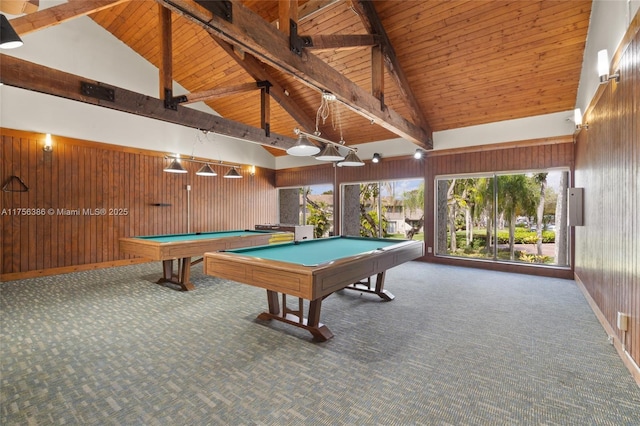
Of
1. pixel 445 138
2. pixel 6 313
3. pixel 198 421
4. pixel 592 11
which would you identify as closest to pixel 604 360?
pixel 198 421

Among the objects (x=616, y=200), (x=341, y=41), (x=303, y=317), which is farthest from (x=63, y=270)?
(x=616, y=200)

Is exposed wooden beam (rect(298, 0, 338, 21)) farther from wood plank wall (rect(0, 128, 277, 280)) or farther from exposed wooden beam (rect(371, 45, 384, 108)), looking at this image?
wood plank wall (rect(0, 128, 277, 280))

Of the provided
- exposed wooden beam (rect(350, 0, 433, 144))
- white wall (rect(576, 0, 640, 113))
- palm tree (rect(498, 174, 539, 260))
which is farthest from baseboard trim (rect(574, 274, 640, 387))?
exposed wooden beam (rect(350, 0, 433, 144))

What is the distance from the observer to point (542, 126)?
5.66 m

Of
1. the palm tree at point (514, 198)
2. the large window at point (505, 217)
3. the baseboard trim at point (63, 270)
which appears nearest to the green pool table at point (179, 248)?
the baseboard trim at point (63, 270)

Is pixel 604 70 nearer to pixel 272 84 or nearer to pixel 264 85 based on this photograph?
pixel 264 85

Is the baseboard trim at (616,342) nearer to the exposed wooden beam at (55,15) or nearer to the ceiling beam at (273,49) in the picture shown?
the ceiling beam at (273,49)

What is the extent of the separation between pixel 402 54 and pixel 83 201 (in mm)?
6872

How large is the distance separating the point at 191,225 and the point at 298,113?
4.09m

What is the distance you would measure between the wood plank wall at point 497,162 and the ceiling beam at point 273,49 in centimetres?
267

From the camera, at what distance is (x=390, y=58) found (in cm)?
524

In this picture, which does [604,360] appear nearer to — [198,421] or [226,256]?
[198,421]

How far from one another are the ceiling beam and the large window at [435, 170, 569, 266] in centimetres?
315

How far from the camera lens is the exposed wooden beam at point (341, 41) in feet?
11.9
